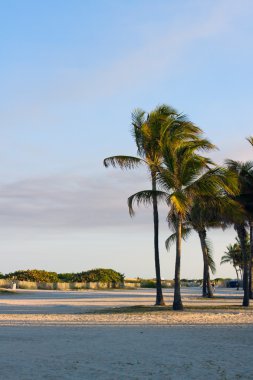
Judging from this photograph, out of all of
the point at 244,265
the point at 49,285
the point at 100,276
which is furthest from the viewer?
the point at 100,276

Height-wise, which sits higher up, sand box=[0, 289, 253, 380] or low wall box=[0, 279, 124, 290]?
low wall box=[0, 279, 124, 290]

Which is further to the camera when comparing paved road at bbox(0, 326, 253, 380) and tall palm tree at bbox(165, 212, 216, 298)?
tall palm tree at bbox(165, 212, 216, 298)

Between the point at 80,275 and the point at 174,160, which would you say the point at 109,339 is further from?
the point at 80,275

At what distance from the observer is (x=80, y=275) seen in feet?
320

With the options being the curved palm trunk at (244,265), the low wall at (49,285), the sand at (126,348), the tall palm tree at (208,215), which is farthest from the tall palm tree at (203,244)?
A: the low wall at (49,285)

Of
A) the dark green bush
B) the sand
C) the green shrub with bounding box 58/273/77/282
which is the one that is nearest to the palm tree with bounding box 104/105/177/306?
the sand

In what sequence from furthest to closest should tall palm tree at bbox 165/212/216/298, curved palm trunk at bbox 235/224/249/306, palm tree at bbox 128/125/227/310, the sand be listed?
A: tall palm tree at bbox 165/212/216/298 → curved palm trunk at bbox 235/224/249/306 → palm tree at bbox 128/125/227/310 → the sand

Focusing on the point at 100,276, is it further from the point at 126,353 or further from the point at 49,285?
the point at 126,353

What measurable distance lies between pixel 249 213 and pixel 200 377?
23400mm

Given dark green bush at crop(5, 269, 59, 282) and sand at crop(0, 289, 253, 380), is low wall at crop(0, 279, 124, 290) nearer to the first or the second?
dark green bush at crop(5, 269, 59, 282)

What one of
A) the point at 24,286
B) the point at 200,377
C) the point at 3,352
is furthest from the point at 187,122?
the point at 24,286

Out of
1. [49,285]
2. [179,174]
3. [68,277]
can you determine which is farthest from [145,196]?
[68,277]

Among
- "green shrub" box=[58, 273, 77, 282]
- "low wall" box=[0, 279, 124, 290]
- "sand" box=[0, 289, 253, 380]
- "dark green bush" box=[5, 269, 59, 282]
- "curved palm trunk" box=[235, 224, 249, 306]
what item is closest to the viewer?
"sand" box=[0, 289, 253, 380]

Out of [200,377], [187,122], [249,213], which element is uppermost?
[187,122]
